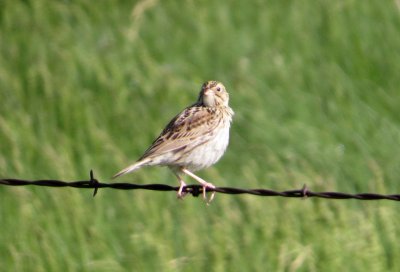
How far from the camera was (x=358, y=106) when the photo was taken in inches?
531

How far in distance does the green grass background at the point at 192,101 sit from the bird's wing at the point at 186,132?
4.15 ft

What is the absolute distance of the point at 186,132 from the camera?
385 inches

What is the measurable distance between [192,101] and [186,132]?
13.2 ft

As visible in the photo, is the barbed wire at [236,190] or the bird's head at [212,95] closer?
the barbed wire at [236,190]

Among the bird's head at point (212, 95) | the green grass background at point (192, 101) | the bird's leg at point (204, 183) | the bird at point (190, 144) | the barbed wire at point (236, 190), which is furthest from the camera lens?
the green grass background at point (192, 101)

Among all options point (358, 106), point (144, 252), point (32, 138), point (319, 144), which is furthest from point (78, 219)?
point (358, 106)

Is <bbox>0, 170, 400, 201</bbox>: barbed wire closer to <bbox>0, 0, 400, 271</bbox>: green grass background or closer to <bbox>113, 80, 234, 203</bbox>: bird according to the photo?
<bbox>113, 80, 234, 203</bbox>: bird

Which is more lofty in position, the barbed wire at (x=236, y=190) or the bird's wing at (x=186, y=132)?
the bird's wing at (x=186, y=132)

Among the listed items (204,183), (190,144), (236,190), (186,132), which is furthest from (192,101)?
(236,190)

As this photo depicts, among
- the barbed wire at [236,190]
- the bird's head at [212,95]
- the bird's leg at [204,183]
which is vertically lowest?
the barbed wire at [236,190]

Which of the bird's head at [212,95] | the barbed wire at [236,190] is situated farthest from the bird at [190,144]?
the barbed wire at [236,190]

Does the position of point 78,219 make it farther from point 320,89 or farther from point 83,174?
point 320,89

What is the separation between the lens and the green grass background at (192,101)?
10898 millimetres

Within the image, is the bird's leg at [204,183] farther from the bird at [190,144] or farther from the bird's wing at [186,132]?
the bird's wing at [186,132]
